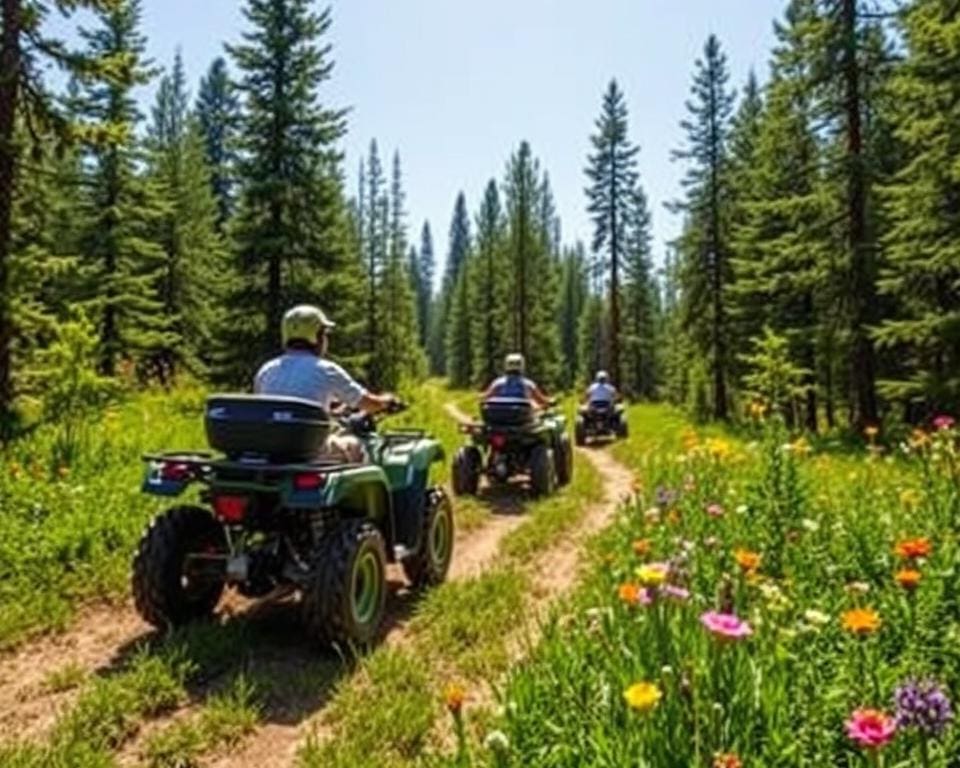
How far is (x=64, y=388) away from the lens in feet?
38.1

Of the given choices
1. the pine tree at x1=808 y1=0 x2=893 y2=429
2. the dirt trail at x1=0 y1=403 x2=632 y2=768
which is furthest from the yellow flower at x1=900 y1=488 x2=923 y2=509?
the pine tree at x1=808 y1=0 x2=893 y2=429

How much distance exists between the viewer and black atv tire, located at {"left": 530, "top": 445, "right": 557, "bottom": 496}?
13516 millimetres

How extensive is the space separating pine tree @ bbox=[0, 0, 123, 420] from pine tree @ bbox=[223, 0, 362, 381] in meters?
12.3

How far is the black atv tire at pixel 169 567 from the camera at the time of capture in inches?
245

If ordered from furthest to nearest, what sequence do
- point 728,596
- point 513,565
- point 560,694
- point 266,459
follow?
point 513,565
point 266,459
point 560,694
point 728,596

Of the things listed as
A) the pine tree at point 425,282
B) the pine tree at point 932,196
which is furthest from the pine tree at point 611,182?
the pine tree at point 425,282

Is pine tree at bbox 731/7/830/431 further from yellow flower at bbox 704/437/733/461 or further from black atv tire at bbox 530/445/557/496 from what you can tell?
yellow flower at bbox 704/437/733/461

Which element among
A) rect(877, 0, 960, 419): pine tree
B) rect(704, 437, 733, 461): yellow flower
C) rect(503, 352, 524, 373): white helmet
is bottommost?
rect(704, 437, 733, 461): yellow flower

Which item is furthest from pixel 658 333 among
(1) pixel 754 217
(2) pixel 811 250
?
(2) pixel 811 250

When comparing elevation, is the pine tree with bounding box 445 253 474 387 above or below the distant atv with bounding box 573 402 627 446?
above

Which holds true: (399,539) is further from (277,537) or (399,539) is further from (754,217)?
(754,217)

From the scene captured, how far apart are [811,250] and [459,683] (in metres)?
18.9

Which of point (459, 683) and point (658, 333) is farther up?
point (658, 333)

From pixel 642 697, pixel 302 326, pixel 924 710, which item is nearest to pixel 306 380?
pixel 302 326
